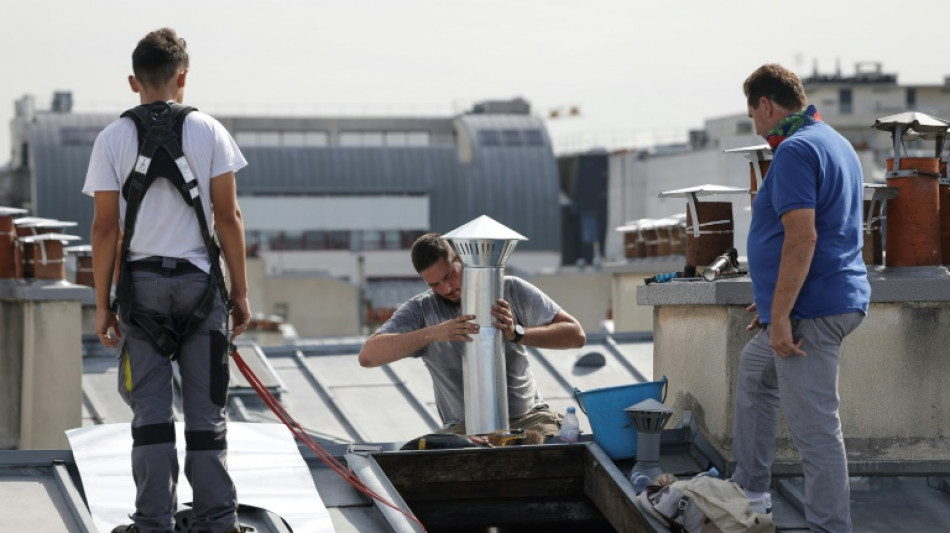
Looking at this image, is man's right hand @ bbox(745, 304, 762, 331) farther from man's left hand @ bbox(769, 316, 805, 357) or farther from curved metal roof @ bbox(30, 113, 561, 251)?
curved metal roof @ bbox(30, 113, 561, 251)

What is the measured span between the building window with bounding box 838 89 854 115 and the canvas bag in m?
77.5

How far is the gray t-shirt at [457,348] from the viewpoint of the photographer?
312 inches

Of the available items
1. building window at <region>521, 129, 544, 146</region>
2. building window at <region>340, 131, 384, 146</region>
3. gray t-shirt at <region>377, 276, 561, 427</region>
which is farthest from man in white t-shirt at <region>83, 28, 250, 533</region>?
building window at <region>340, 131, 384, 146</region>

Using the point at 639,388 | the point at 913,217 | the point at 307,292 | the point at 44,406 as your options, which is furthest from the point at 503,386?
the point at 307,292

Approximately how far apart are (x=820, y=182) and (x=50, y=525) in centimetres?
317

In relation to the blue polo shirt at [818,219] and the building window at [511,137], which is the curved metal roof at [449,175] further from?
the blue polo shirt at [818,219]

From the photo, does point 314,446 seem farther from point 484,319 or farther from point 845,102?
point 845,102

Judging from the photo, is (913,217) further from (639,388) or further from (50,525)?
(50,525)

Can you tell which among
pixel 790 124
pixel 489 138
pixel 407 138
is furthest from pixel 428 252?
pixel 407 138

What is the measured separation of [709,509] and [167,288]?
2173mm

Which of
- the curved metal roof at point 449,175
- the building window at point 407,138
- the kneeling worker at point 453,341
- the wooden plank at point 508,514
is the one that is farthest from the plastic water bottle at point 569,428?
the building window at point 407,138

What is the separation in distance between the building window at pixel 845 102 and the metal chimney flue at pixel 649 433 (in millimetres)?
76730

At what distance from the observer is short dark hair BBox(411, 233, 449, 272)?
778 cm

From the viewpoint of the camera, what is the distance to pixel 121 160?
225 inches
